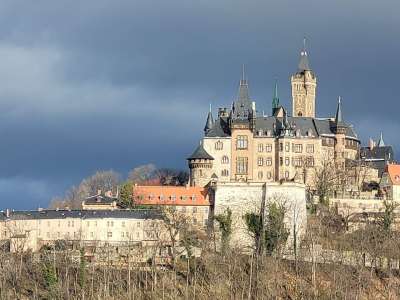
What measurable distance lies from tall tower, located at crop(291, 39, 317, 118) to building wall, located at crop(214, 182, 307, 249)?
2641 centimetres

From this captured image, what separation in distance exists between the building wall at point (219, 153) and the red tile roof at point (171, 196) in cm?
764

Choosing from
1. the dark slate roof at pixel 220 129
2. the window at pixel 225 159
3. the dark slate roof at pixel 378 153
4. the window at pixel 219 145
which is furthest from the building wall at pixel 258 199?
the dark slate roof at pixel 378 153

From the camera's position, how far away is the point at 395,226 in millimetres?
101938

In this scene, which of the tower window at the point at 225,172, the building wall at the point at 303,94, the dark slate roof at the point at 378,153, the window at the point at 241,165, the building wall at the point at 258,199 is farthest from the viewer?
the building wall at the point at 303,94

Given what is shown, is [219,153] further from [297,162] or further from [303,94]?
[303,94]

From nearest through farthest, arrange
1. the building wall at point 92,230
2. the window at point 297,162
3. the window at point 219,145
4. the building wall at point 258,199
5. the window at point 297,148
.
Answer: the building wall at point 258,199 < the building wall at point 92,230 < the window at point 219,145 < the window at point 297,162 < the window at point 297,148

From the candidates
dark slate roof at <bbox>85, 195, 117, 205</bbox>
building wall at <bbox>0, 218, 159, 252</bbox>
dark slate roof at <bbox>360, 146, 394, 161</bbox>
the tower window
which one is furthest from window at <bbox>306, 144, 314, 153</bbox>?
building wall at <bbox>0, 218, 159, 252</bbox>

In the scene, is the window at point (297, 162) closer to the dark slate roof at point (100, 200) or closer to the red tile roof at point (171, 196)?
the red tile roof at point (171, 196)

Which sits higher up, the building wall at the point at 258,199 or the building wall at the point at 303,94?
the building wall at the point at 303,94

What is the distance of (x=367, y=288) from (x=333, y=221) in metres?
12.7

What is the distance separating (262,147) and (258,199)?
15.6 metres

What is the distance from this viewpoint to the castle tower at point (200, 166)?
365ft

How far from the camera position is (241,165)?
11331 cm

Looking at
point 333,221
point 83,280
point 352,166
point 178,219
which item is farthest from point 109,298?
point 352,166
